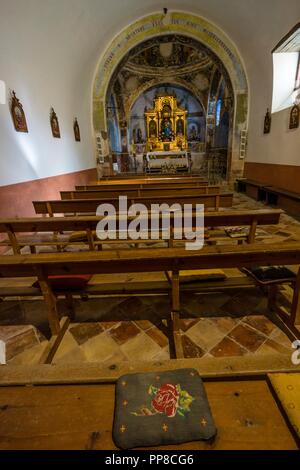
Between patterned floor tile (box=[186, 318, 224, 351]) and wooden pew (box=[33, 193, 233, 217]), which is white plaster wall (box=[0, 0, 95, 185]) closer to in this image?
wooden pew (box=[33, 193, 233, 217])

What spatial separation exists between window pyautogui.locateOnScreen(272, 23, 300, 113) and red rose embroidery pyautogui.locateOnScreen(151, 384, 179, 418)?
25.1ft

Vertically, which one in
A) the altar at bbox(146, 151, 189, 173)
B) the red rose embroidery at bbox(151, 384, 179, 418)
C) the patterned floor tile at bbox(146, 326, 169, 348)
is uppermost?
the altar at bbox(146, 151, 189, 173)

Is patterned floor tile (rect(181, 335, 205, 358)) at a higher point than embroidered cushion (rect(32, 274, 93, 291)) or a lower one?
lower

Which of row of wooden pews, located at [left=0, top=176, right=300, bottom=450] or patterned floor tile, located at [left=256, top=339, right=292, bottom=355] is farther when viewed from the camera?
patterned floor tile, located at [left=256, top=339, right=292, bottom=355]

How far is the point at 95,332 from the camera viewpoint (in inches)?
81.4

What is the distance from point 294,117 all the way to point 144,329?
676 cm

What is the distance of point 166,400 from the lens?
0.92m

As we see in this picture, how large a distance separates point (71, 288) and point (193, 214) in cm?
148

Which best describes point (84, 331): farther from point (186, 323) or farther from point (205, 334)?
point (205, 334)

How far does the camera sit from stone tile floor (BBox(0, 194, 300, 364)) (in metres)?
1.83

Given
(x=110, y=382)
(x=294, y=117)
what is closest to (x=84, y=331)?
(x=110, y=382)

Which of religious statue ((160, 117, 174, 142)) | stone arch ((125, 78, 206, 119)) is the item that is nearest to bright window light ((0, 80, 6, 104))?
stone arch ((125, 78, 206, 119))

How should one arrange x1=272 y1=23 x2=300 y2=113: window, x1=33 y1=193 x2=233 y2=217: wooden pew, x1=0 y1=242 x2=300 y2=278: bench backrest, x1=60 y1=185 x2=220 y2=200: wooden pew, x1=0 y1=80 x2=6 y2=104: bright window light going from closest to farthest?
1. x1=0 y1=242 x2=300 y2=278: bench backrest
2. x1=33 y1=193 x2=233 y2=217: wooden pew
3. x1=0 y1=80 x2=6 y2=104: bright window light
4. x1=60 y1=185 x2=220 y2=200: wooden pew
5. x1=272 y1=23 x2=300 y2=113: window

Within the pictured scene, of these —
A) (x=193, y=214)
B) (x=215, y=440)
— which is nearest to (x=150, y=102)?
(x=193, y=214)
